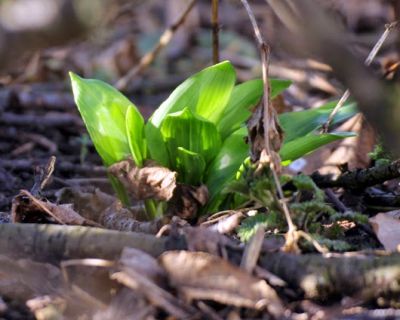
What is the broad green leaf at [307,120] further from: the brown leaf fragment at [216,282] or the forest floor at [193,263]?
the brown leaf fragment at [216,282]

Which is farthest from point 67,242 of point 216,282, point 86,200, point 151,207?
point 86,200

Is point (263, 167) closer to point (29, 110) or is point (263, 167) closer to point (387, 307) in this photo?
point (387, 307)

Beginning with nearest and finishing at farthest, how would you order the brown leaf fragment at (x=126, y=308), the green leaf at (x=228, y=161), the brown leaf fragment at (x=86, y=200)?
the brown leaf fragment at (x=126, y=308) < the green leaf at (x=228, y=161) < the brown leaf fragment at (x=86, y=200)

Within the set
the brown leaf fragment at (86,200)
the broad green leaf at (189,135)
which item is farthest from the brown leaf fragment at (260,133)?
the brown leaf fragment at (86,200)

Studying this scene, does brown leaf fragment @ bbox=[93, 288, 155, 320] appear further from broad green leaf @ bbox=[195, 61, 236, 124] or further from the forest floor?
broad green leaf @ bbox=[195, 61, 236, 124]

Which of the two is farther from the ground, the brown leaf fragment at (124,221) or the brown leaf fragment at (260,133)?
the brown leaf fragment at (260,133)

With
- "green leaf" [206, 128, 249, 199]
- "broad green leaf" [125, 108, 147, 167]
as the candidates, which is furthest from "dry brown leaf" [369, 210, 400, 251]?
"broad green leaf" [125, 108, 147, 167]

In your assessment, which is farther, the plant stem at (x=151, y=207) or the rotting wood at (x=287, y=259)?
the plant stem at (x=151, y=207)

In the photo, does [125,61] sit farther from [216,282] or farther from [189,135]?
[216,282]
